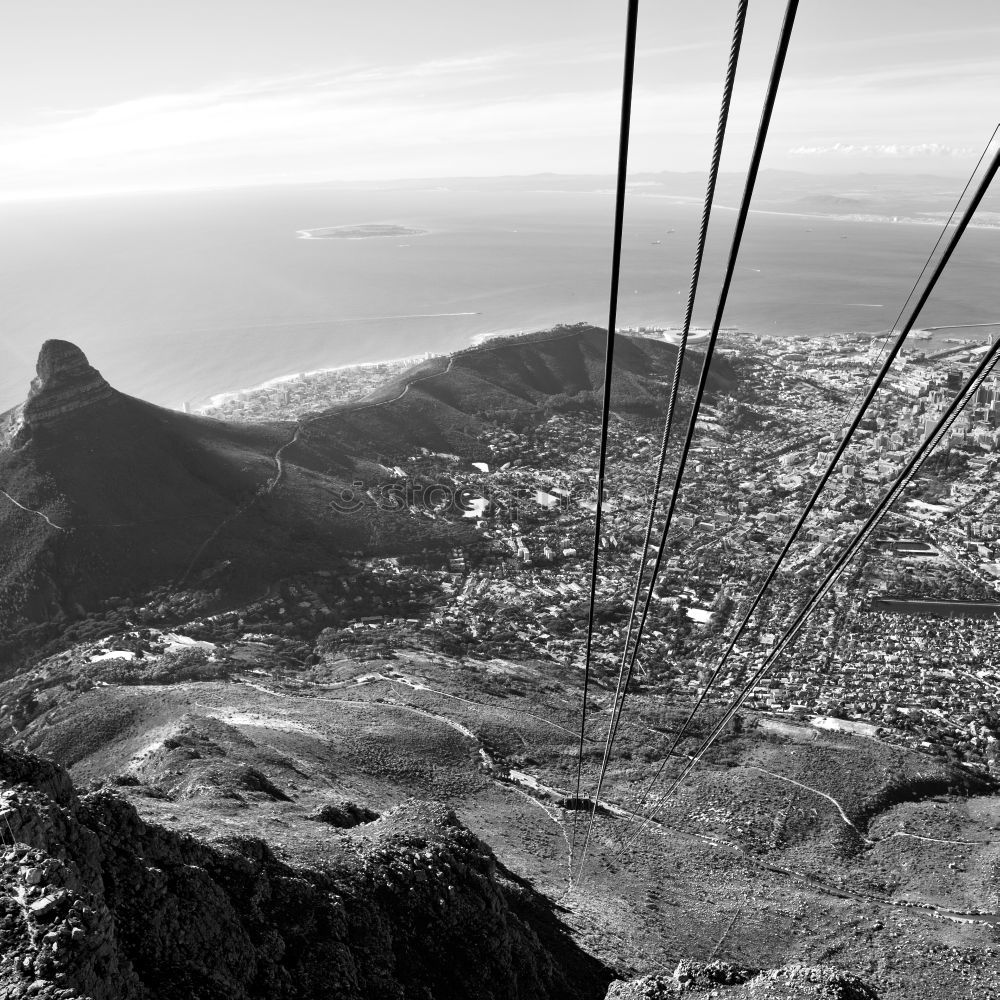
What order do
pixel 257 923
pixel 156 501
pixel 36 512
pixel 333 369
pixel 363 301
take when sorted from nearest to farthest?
pixel 257 923
pixel 36 512
pixel 156 501
pixel 333 369
pixel 363 301

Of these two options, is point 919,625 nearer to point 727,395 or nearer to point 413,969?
A: point 413,969

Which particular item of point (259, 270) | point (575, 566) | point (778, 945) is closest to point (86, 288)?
point (259, 270)

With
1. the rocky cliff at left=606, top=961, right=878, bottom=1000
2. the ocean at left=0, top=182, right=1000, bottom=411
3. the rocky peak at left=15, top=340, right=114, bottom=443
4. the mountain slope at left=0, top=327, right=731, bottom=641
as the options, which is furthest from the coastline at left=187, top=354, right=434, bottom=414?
the rocky cliff at left=606, top=961, right=878, bottom=1000

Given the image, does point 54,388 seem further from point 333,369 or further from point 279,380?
point 333,369

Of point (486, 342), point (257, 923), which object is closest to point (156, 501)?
point (257, 923)

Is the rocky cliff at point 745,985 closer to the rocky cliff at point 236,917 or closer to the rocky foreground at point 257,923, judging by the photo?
the rocky foreground at point 257,923

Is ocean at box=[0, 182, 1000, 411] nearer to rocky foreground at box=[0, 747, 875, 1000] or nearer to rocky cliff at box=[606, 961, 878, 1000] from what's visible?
rocky foreground at box=[0, 747, 875, 1000]
